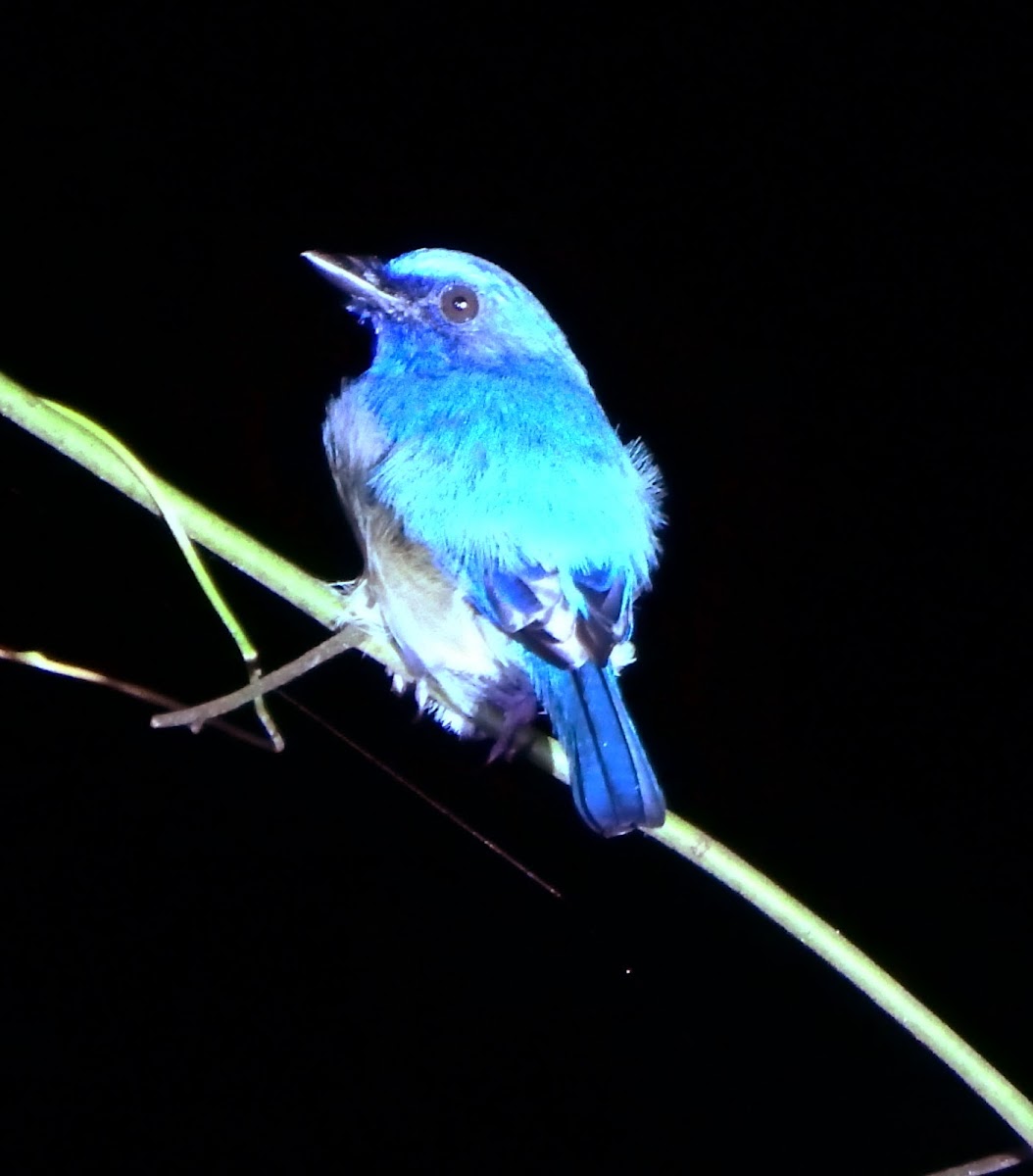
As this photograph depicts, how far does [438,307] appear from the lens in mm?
2365

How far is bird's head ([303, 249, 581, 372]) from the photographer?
2326 mm

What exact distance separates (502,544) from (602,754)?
13.4 inches

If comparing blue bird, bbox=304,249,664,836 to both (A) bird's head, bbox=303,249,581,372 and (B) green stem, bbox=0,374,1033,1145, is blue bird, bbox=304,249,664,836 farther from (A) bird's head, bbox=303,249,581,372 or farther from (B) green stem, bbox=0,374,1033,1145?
(B) green stem, bbox=0,374,1033,1145

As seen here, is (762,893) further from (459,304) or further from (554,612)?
(459,304)

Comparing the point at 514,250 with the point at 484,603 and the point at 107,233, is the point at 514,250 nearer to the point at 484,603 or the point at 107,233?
the point at 107,233

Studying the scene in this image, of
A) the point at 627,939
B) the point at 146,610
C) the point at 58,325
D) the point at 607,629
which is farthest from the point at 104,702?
the point at 607,629

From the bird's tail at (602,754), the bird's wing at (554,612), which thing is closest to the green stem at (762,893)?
the bird's tail at (602,754)

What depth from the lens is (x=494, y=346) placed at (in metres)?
2.39

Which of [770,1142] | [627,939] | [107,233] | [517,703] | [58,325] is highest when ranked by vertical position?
[107,233]

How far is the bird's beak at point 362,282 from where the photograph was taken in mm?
2312

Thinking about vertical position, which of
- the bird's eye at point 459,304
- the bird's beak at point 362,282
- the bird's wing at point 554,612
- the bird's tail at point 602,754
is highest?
the bird's eye at point 459,304

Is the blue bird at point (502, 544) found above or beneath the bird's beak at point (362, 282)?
beneath

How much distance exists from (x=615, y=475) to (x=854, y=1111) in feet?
6.30

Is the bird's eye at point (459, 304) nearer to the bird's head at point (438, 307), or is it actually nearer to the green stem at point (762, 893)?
the bird's head at point (438, 307)
